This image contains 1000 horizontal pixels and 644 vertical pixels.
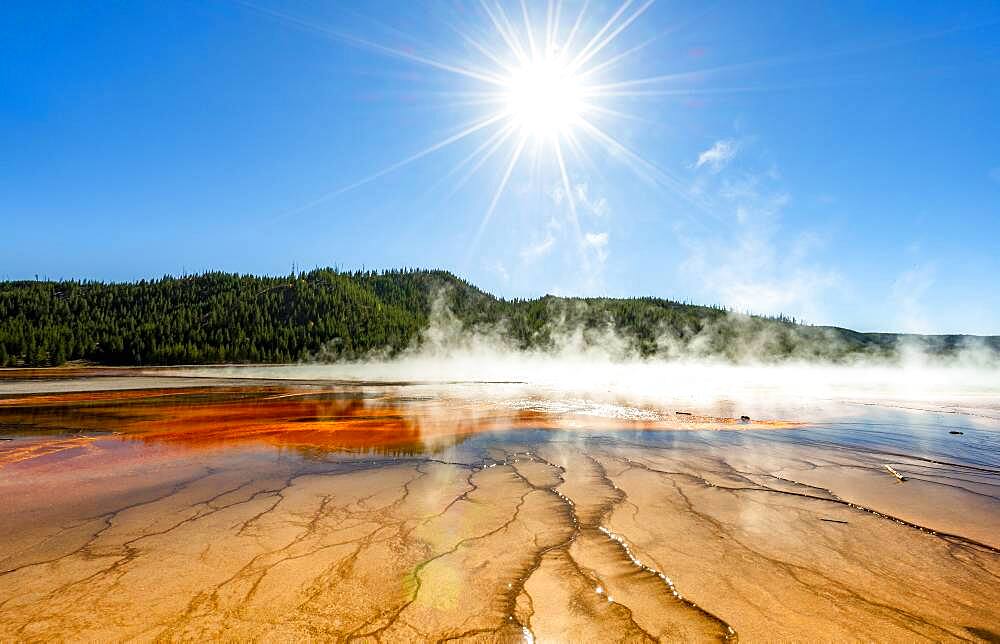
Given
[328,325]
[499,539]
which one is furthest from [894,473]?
[328,325]

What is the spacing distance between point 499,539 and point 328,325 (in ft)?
364

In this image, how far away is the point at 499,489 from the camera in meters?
7.55

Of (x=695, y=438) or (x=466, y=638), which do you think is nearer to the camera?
(x=466, y=638)

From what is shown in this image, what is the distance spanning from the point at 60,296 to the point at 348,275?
84272 millimetres

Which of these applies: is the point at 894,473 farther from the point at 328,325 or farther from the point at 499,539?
the point at 328,325

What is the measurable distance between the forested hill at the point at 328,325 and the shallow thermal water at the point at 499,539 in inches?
3510

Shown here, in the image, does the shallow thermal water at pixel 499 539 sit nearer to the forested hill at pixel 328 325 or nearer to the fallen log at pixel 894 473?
the fallen log at pixel 894 473

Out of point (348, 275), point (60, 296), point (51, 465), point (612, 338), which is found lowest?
point (51, 465)

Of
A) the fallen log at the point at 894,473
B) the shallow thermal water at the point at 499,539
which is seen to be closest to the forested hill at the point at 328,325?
the shallow thermal water at the point at 499,539

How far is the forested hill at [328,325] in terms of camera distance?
90.4 meters

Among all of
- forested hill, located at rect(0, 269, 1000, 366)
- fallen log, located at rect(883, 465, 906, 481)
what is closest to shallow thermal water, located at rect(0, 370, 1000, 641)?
fallen log, located at rect(883, 465, 906, 481)

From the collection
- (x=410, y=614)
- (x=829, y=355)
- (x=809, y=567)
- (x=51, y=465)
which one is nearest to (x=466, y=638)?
(x=410, y=614)

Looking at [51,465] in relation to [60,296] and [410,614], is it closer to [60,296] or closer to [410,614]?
[410,614]

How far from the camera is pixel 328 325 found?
10831cm
